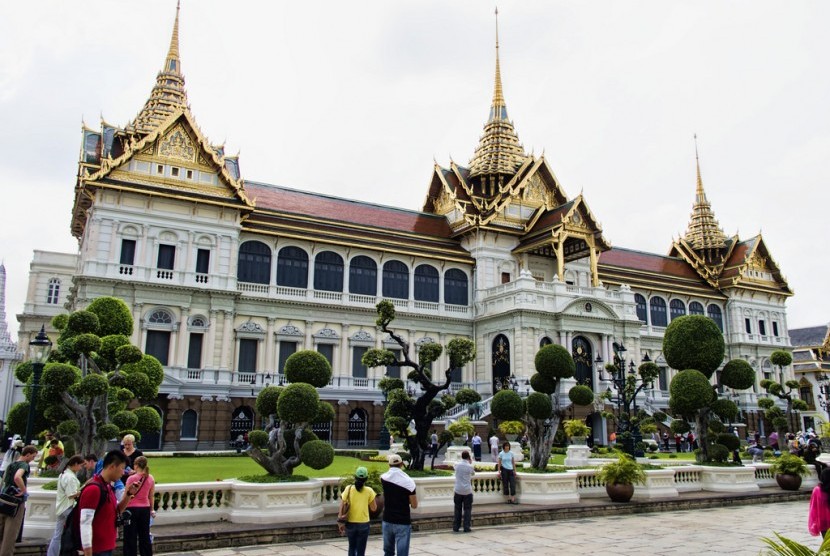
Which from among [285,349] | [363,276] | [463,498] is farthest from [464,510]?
[363,276]

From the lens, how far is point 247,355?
35.6 metres

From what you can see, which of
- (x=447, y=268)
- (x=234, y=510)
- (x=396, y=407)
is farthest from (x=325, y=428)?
(x=234, y=510)

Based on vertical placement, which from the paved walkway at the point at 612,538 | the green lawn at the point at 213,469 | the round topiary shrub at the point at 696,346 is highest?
the round topiary shrub at the point at 696,346

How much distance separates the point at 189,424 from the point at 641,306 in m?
33.1

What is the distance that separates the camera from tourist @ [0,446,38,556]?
877cm

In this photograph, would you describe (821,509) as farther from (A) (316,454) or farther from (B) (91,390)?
(B) (91,390)

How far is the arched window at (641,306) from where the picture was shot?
5009cm

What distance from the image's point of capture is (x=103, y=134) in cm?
3644

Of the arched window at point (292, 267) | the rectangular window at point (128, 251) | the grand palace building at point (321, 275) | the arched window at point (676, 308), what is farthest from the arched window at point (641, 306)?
the rectangular window at point (128, 251)

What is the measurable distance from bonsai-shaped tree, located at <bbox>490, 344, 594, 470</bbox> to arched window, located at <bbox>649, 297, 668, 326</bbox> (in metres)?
32.7

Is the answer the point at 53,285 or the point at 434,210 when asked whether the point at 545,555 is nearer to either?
the point at 434,210

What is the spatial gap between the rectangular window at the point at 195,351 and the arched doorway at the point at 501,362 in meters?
16.3

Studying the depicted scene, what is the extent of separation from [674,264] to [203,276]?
40.1 meters

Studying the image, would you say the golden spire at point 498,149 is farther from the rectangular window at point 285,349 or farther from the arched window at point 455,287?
the rectangular window at point 285,349
